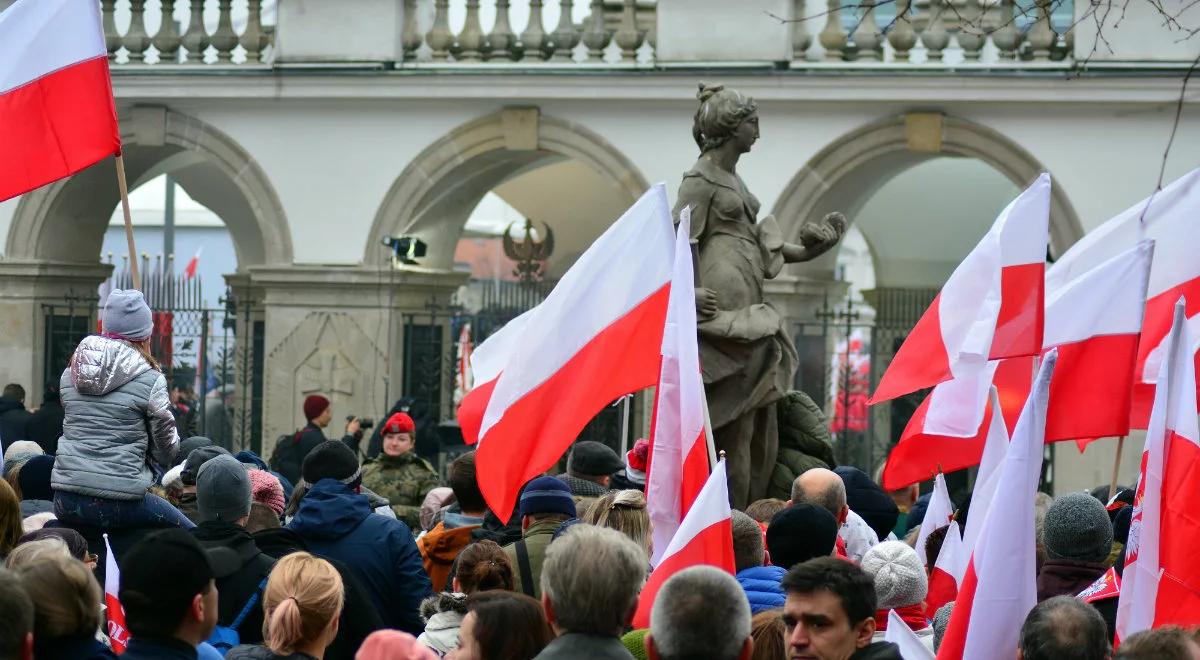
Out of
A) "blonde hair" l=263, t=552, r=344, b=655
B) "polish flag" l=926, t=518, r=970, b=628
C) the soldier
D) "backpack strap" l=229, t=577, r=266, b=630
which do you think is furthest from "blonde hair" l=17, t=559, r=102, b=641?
the soldier

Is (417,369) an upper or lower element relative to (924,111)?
lower

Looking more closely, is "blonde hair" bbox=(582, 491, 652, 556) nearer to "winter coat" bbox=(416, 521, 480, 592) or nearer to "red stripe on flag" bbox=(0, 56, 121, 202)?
"winter coat" bbox=(416, 521, 480, 592)

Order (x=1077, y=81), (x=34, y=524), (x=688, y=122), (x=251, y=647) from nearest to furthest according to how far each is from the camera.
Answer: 1. (x=251, y=647)
2. (x=34, y=524)
3. (x=1077, y=81)
4. (x=688, y=122)

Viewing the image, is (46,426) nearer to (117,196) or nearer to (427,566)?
(117,196)

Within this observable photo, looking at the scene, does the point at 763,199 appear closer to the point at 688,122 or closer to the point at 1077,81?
the point at 688,122

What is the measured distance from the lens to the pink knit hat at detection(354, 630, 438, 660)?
467 centimetres

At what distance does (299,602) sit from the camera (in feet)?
18.4

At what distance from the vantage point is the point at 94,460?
7750 mm

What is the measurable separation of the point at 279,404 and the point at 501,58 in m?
3.66

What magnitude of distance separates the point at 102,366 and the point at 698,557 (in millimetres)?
2685

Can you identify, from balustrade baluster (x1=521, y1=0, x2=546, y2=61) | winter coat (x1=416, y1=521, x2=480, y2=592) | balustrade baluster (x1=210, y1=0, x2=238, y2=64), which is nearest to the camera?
winter coat (x1=416, y1=521, x2=480, y2=592)

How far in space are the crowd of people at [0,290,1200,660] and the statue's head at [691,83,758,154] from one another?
1.42m

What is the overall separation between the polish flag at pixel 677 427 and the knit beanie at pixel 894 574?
90 cm

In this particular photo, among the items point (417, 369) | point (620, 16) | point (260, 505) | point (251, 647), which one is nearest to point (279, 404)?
point (417, 369)
